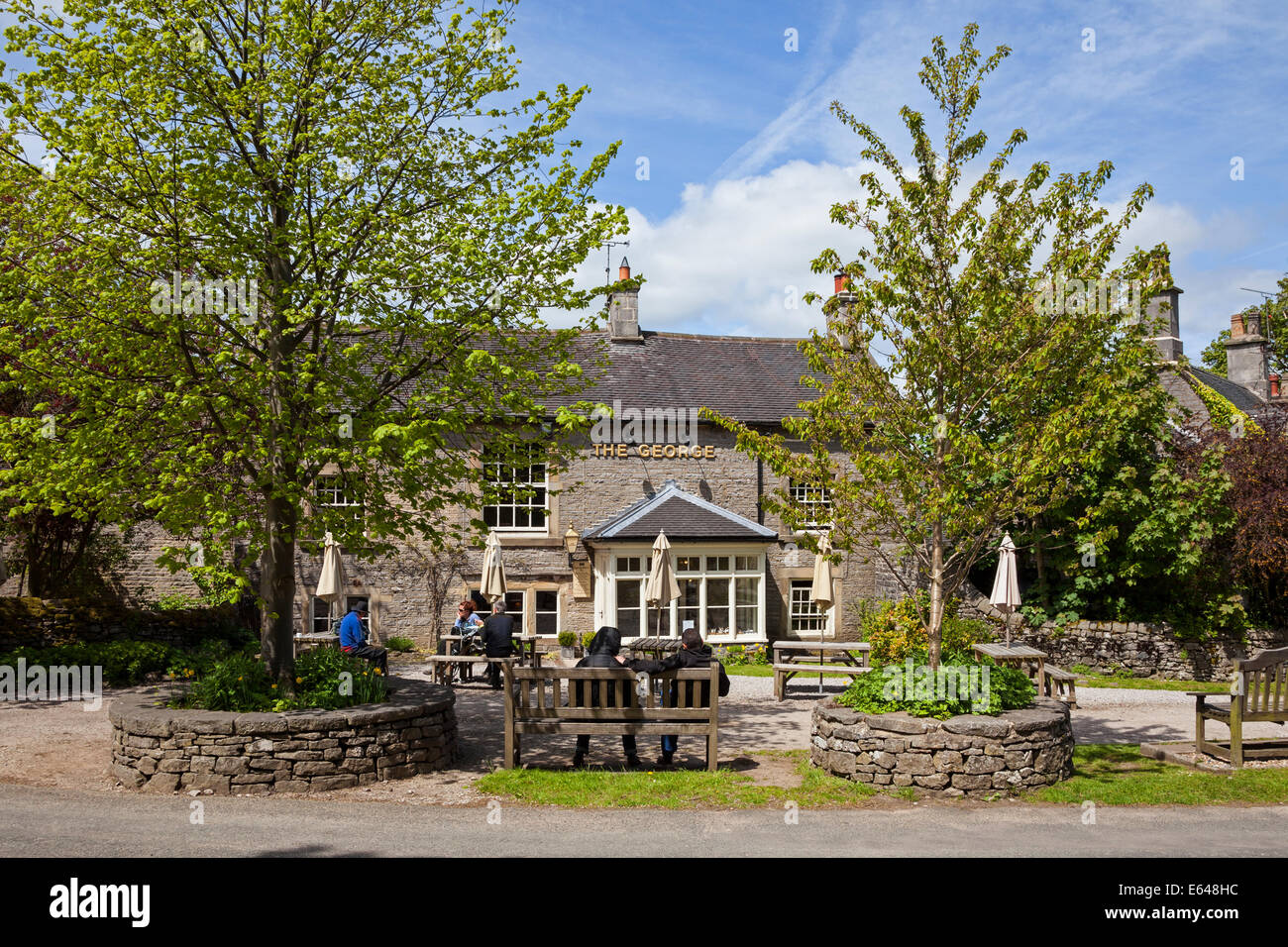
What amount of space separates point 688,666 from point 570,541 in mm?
11738

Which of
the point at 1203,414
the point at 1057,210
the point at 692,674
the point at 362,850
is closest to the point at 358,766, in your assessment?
the point at 362,850

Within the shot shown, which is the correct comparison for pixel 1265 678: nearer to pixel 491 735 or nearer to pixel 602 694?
pixel 602 694

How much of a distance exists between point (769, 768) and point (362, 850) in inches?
179

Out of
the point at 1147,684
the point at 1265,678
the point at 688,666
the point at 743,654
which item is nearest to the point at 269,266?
the point at 688,666

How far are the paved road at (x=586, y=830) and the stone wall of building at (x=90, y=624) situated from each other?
805 centimetres

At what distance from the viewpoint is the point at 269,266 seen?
10188 mm

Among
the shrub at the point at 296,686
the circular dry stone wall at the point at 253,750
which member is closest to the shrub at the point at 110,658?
the shrub at the point at 296,686

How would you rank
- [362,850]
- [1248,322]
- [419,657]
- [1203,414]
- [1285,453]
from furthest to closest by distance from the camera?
[1248,322], [1203,414], [419,657], [1285,453], [362,850]

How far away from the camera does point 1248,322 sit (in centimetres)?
3309

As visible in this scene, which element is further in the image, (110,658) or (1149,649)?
(1149,649)

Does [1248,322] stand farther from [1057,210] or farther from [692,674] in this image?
[692,674]

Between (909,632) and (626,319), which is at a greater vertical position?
(626,319)

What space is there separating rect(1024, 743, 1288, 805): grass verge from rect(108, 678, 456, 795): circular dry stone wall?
241 inches

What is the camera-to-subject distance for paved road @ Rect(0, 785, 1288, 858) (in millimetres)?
6836
